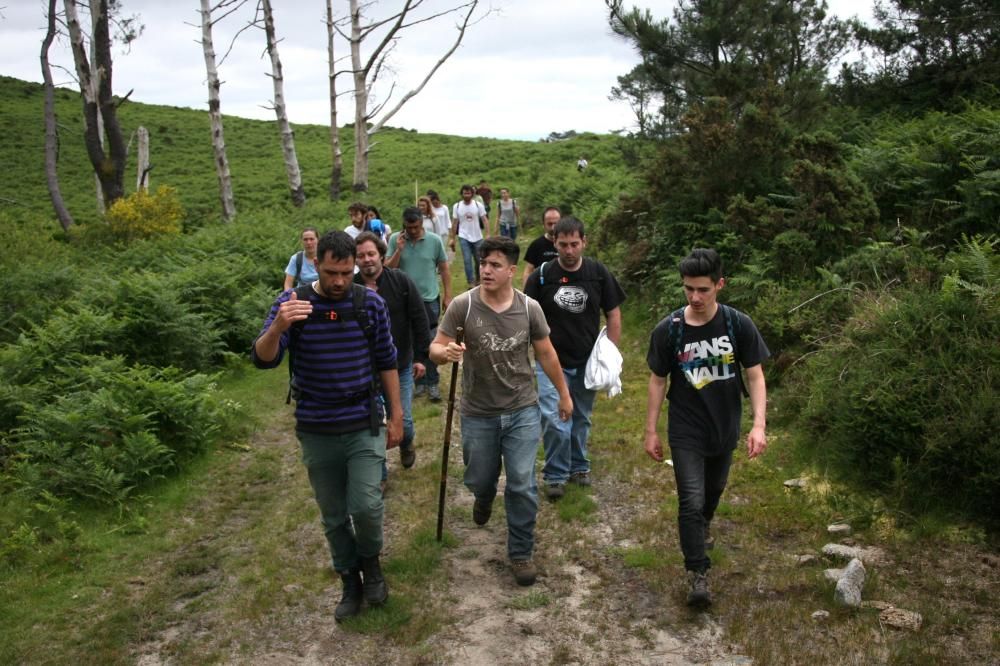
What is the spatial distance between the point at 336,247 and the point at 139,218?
1587 cm

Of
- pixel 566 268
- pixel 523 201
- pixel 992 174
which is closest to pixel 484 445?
pixel 566 268

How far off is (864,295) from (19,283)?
12450 millimetres

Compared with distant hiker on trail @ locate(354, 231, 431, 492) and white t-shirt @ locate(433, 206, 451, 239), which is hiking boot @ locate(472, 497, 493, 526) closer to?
distant hiker on trail @ locate(354, 231, 431, 492)

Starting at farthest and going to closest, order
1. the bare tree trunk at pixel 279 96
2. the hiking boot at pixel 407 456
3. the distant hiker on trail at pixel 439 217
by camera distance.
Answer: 1. the bare tree trunk at pixel 279 96
2. the distant hiker on trail at pixel 439 217
3. the hiking boot at pixel 407 456

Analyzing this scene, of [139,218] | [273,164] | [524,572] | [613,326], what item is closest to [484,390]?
[524,572]

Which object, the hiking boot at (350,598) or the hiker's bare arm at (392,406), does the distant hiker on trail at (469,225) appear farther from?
the hiking boot at (350,598)

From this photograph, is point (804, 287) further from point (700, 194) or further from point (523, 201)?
point (523, 201)

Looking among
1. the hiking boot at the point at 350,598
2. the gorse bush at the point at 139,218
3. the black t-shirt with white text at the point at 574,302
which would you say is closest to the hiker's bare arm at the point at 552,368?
the black t-shirt with white text at the point at 574,302

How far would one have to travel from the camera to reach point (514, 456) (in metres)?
5.45

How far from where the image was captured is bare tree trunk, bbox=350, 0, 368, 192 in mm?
24812

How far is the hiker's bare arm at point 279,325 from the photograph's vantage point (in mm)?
4340

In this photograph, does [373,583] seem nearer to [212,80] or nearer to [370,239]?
[370,239]

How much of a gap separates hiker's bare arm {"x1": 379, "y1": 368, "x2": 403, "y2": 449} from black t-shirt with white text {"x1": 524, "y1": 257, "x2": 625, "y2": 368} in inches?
81.3

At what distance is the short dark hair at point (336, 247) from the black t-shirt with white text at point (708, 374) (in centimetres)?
204
